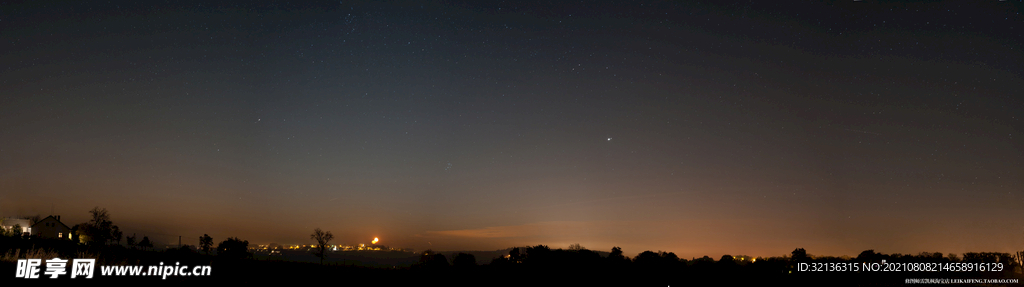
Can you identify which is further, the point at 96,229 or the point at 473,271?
the point at 96,229

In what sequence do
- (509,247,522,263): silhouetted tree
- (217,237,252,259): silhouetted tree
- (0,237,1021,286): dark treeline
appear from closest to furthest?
(0,237,1021,286): dark treeline < (509,247,522,263): silhouetted tree < (217,237,252,259): silhouetted tree

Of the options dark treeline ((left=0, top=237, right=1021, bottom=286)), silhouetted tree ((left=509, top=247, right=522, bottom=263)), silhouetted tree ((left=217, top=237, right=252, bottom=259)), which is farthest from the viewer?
silhouetted tree ((left=217, top=237, right=252, bottom=259))

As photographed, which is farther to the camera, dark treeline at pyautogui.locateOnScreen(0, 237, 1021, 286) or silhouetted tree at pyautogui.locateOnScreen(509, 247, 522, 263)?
silhouetted tree at pyautogui.locateOnScreen(509, 247, 522, 263)

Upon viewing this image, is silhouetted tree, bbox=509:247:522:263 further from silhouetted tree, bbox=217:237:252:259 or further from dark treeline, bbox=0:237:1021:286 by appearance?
silhouetted tree, bbox=217:237:252:259

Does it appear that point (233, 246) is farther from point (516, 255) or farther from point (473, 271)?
point (473, 271)

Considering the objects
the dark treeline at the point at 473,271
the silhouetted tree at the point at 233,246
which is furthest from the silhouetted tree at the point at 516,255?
the silhouetted tree at the point at 233,246

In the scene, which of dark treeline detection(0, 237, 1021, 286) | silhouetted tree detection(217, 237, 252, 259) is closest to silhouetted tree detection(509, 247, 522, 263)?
dark treeline detection(0, 237, 1021, 286)

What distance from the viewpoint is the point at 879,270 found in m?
53.3

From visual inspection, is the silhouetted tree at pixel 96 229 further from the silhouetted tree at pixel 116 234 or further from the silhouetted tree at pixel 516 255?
the silhouetted tree at pixel 516 255

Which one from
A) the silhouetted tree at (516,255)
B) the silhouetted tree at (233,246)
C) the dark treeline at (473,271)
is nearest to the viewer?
the dark treeline at (473,271)

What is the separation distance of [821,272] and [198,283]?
53.5 metres

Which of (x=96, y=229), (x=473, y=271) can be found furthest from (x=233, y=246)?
(x=473, y=271)

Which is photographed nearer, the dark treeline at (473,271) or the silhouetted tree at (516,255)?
the dark treeline at (473,271)

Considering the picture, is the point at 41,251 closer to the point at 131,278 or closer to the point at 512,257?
the point at 131,278
